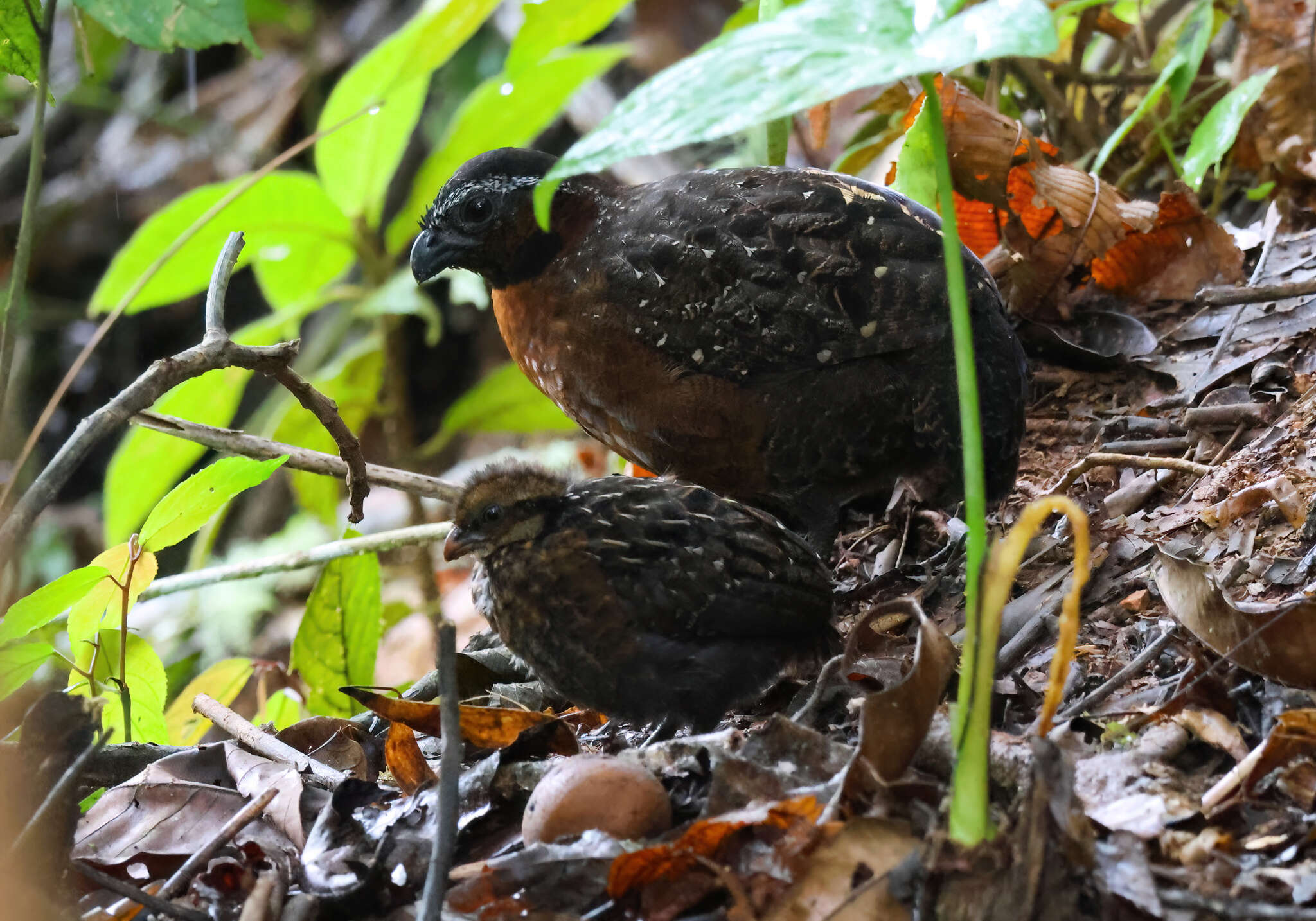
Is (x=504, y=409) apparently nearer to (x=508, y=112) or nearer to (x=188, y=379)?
(x=508, y=112)

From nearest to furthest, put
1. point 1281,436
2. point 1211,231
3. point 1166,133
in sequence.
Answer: point 1281,436
point 1211,231
point 1166,133

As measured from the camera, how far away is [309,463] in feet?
11.1

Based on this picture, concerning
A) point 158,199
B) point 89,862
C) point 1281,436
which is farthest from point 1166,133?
point 158,199

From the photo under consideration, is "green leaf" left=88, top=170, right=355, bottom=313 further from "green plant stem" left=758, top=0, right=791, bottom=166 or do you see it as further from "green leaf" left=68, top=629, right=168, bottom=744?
"green leaf" left=68, top=629, right=168, bottom=744

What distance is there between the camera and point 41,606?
8.16ft

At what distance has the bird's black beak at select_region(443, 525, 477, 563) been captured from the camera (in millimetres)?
2971

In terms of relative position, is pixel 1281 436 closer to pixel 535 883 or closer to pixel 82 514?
pixel 535 883

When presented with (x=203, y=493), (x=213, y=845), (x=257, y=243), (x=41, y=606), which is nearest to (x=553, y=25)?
(x=257, y=243)

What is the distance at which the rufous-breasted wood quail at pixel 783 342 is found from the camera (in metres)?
3.51

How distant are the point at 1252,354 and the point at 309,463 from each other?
2.86 metres

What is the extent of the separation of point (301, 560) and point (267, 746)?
1304 millimetres

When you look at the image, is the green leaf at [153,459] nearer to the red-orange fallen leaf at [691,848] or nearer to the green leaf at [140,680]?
the green leaf at [140,680]

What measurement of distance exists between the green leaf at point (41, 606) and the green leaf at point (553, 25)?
2.80 metres

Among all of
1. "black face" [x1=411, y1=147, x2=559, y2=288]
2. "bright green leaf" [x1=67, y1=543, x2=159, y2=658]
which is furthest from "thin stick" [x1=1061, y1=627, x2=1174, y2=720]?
"black face" [x1=411, y1=147, x2=559, y2=288]
